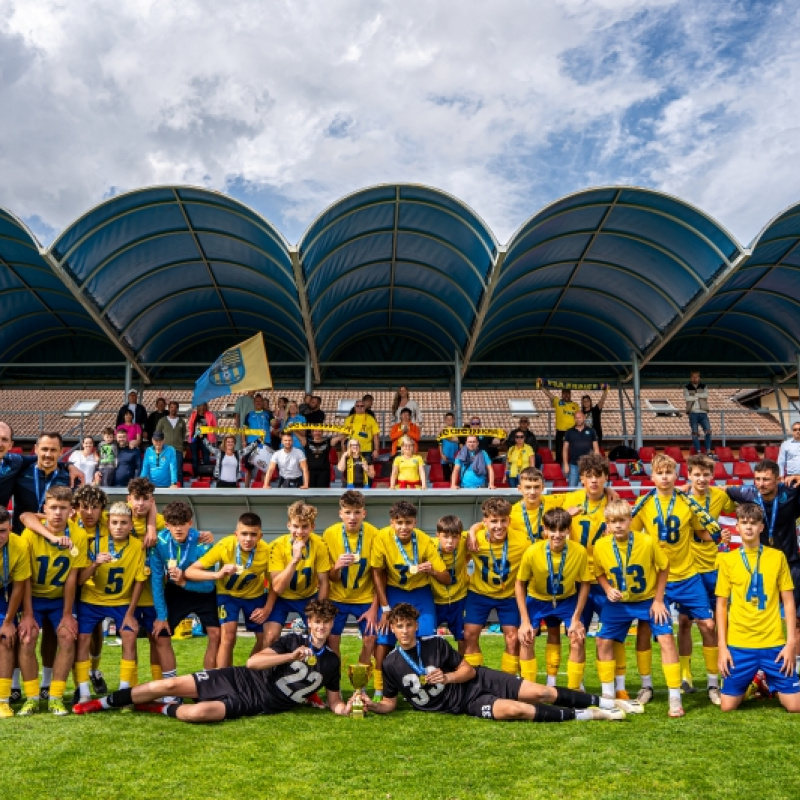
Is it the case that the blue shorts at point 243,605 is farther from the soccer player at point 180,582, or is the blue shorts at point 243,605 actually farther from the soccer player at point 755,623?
the soccer player at point 755,623

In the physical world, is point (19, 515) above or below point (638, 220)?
below

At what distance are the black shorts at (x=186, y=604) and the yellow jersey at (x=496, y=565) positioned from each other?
2.38 m

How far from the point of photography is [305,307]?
603 inches

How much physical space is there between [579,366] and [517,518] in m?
12.6

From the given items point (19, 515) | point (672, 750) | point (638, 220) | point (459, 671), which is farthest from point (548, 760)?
point (638, 220)

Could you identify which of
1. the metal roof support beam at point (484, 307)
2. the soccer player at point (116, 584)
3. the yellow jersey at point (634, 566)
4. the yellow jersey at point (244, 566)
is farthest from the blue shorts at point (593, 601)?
the metal roof support beam at point (484, 307)

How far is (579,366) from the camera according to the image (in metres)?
19.1

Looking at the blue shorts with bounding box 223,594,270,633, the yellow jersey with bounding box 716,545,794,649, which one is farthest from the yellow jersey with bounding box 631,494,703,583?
the blue shorts with bounding box 223,594,270,633

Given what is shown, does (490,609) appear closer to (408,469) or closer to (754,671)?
(754,671)

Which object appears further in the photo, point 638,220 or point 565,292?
point 565,292

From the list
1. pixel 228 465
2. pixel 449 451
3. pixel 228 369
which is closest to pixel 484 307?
pixel 449 451

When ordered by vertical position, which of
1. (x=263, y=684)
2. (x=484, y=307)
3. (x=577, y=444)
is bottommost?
(x=263, y=684)

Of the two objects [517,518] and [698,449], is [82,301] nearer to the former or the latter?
[517,518]

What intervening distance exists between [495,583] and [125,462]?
27.5ft
